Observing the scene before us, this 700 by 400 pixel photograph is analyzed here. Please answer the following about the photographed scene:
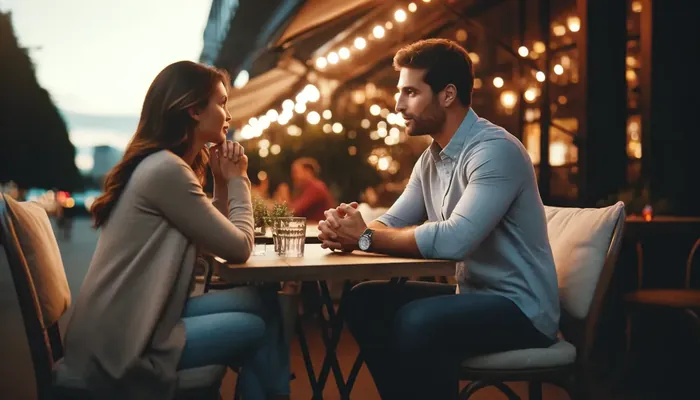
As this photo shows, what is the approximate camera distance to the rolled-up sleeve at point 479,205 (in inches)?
93.9

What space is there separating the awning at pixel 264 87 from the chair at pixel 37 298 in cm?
813

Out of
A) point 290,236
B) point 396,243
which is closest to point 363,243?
point 396,243

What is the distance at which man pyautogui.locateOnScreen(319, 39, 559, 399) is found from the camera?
2373 millimetres

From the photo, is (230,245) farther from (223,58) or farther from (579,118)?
(223,58)

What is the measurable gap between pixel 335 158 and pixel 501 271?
7943mm

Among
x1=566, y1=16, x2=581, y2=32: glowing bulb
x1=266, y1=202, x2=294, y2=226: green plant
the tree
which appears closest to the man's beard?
x1=266, y1=202, x2=294, y2=226: green plant

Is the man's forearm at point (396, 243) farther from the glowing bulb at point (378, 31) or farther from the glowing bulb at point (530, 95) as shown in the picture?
the glowing bulb at point (530, 95)

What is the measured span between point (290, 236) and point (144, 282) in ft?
2.03

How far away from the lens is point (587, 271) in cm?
260

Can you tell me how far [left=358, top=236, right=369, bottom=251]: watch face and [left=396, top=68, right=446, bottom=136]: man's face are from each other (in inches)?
18.3

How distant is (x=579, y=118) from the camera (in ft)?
20.4

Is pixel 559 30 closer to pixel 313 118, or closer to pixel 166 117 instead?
pixel 313 118

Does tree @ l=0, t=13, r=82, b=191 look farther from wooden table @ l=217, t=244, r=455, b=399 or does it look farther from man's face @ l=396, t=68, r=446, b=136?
wooden table @ l=217, t=244, r=455, b=399

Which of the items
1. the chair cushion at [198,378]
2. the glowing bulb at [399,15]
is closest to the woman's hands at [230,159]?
the chair cushion at [198,378]
